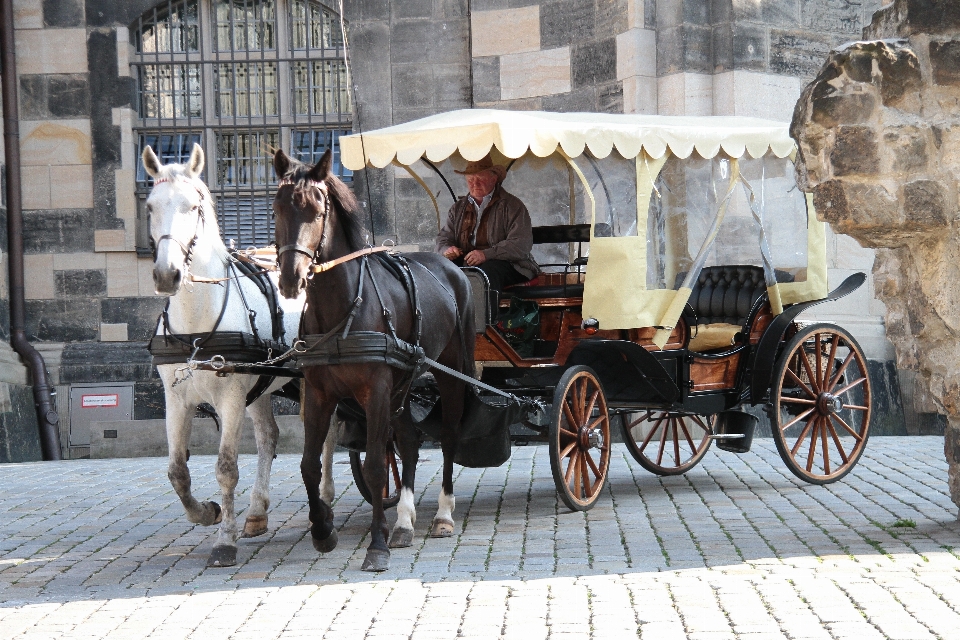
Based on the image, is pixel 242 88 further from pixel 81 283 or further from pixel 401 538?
pixel 401 538

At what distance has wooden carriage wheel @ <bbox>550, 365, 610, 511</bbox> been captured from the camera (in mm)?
7652

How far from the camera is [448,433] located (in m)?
7.64

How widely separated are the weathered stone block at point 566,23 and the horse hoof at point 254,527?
25.5 ft

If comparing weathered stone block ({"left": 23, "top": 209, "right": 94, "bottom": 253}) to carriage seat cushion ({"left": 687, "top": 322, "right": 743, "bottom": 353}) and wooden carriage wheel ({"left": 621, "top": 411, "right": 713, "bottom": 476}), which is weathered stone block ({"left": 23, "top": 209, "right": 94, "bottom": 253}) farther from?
carriage seat cushion ({"left": 687, "top": 322, "right": 743, "bottom": 353})

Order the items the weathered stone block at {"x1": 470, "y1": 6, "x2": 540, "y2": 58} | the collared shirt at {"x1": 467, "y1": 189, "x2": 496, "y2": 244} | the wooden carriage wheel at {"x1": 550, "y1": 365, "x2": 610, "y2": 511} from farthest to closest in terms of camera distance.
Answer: the weathered stone block at {"x1": 470, "y1": 6, "x2": 540, "y2": 58} < the collared shirt at {"x1": 467, "y1": 189, "x2": 496, "y2": 244} < the wooden carriage wheel at {"x1": 550, "y1": 365, "x2": 610, "y2": 511}

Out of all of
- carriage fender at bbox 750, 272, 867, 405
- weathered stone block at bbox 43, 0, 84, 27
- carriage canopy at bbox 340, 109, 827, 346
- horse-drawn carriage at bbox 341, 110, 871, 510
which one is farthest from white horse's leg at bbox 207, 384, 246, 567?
weathered stone block at bbox 43, 0, 84, 27

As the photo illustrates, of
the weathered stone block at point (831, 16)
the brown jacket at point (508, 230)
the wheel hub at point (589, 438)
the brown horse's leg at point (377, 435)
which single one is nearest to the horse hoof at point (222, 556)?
the brown horse's leg at point (377, 435)

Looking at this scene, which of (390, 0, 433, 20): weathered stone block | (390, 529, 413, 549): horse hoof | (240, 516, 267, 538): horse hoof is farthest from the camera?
(390, 0, 433, 20): weathered stone block

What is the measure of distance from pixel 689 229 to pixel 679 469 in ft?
6.72

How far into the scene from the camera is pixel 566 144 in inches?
309

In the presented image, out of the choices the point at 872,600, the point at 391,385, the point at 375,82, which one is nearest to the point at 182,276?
the point at 391,385

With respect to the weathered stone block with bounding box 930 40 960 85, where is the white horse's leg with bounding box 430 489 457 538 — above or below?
below

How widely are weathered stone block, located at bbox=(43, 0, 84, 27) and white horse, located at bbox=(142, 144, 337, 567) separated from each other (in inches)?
310

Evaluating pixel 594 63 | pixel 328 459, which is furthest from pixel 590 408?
pixel 594 63
